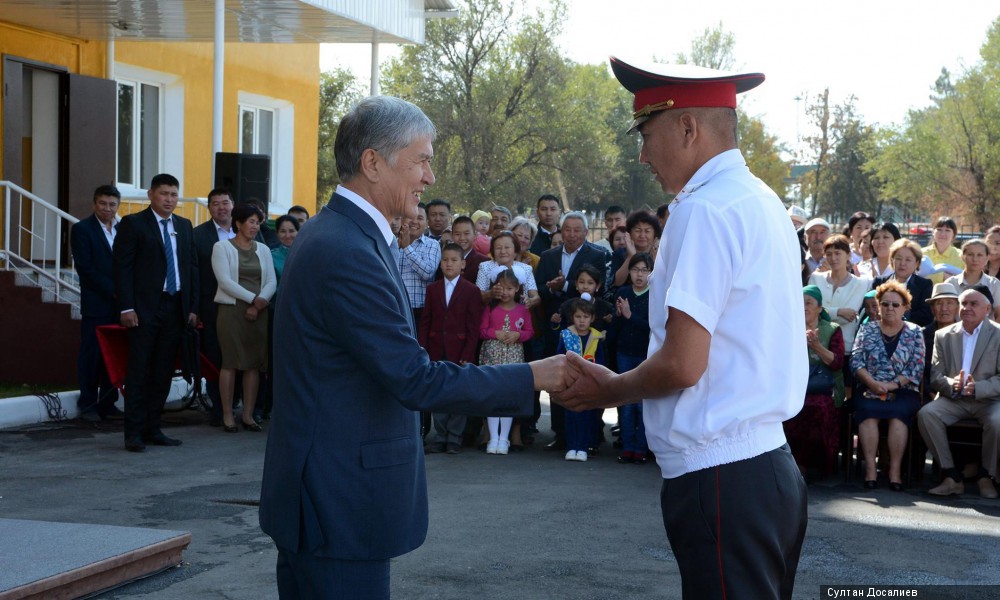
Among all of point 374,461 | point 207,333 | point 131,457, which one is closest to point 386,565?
point 374,461

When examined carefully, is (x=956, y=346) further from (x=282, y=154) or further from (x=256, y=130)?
(x=282, y=154)

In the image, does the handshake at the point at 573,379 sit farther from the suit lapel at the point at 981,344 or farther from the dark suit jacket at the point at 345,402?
the suit lapel at the point at 981,344

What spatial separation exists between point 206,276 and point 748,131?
144ft

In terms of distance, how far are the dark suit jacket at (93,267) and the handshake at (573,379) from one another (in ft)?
26.4

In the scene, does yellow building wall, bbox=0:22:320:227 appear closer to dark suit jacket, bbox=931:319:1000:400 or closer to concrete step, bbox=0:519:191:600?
concrete step, bbox=0:519:191:600

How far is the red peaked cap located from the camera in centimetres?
284

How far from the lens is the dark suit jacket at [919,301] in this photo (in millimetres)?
9453

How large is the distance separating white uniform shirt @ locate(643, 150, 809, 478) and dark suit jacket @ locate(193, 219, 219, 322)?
26.7 feet

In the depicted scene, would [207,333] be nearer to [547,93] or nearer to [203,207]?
[203,207]

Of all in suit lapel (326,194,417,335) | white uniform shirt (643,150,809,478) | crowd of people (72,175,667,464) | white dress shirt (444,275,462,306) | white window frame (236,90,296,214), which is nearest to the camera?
white uniform shirt (643,150,809,478)

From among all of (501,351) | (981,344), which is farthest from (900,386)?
(501,351)

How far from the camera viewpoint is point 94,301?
10.5 meters

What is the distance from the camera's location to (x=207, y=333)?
10.6 metres

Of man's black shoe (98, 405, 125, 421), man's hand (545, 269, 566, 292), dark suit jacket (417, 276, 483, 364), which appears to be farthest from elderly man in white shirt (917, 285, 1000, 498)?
man's black shoe (98, 405, 125, 421)
